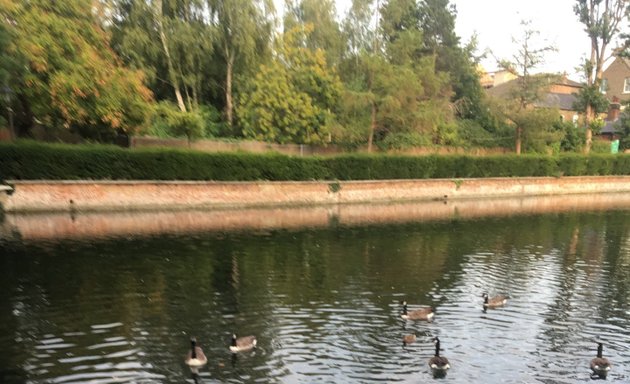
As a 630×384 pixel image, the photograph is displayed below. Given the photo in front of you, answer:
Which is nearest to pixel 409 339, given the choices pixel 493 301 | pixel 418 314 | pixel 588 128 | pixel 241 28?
pixel 418 314

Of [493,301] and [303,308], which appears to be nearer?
[303,308]

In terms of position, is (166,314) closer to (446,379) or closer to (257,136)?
(446,379)

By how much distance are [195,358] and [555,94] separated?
186 ft

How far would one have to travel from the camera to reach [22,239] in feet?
55.9

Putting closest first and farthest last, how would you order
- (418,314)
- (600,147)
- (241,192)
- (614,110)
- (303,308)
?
(418,314), (303,308), (241,192), (600,147), (614,110)

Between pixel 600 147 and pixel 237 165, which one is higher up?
pixel 600 147

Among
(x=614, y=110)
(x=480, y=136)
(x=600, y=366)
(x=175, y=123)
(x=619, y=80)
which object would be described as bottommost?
(x=600, y=366)

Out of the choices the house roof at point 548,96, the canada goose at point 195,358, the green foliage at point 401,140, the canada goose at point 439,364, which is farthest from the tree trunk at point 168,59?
the canada goose at point 439,364

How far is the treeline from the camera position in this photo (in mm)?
22766

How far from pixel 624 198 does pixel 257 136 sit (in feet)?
99.0

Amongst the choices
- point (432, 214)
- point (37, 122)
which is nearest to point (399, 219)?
point (432, 214)

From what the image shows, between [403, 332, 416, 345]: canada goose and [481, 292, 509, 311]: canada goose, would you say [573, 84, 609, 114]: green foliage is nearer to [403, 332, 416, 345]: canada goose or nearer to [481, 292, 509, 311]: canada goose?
[481, 292, 509, 311]: canada goose

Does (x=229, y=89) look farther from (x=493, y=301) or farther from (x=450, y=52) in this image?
(x=493, y=301)

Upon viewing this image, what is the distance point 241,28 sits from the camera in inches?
1260
